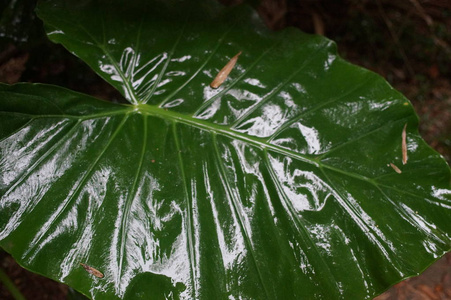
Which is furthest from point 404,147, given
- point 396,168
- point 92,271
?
point 92,271

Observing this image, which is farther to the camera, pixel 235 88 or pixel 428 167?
pixel 235 88

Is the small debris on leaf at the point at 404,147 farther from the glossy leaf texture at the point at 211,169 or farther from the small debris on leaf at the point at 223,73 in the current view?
the small debris on leaf at the point at 223,73

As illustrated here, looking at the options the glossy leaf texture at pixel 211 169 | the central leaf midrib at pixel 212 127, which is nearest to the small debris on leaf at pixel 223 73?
the glossy leaf texture at pixel 211 169

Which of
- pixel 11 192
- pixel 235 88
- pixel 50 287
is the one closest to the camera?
pixel 11 192

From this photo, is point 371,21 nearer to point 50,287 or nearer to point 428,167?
point 428,167

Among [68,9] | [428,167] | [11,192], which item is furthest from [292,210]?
[68,9]

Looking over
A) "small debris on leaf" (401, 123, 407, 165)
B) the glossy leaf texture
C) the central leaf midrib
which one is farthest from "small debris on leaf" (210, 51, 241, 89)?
"small debris on leaf" (401, 123, 407, 165)

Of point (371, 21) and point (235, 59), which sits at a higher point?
point (371, 21)
